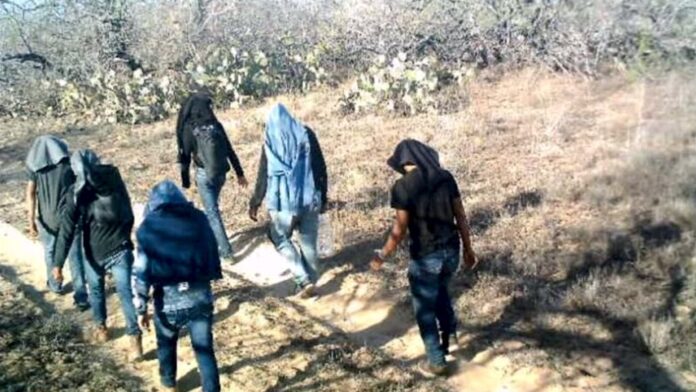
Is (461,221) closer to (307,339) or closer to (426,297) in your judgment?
(426,297)

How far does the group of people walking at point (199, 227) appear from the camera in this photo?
4570 millimetres

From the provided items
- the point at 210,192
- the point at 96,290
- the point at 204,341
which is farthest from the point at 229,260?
the point at 204,341

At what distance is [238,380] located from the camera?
5.43 m

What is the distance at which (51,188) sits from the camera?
6.54 metres

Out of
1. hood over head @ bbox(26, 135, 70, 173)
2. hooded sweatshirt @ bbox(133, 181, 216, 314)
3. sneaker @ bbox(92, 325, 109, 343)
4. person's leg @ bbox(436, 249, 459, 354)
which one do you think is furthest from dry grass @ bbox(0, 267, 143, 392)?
person's leg @ bbox(436, 249, 459, 354)

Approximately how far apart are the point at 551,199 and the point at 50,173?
19.1 feet

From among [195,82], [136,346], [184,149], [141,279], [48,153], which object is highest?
[195,82]

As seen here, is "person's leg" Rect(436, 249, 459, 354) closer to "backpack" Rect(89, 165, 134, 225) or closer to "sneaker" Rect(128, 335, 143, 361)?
"sneaker" Rect(128, 335, 143, 361)

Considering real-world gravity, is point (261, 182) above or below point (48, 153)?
below

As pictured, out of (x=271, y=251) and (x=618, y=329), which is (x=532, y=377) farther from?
(x=271, y=251)

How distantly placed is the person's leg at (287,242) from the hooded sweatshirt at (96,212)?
4.50 feet

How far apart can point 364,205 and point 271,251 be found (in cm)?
160

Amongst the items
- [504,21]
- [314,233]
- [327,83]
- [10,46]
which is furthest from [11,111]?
[314,233]

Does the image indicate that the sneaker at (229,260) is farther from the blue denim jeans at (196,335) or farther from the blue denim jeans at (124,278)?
the blue denim jeans at (196,335)
